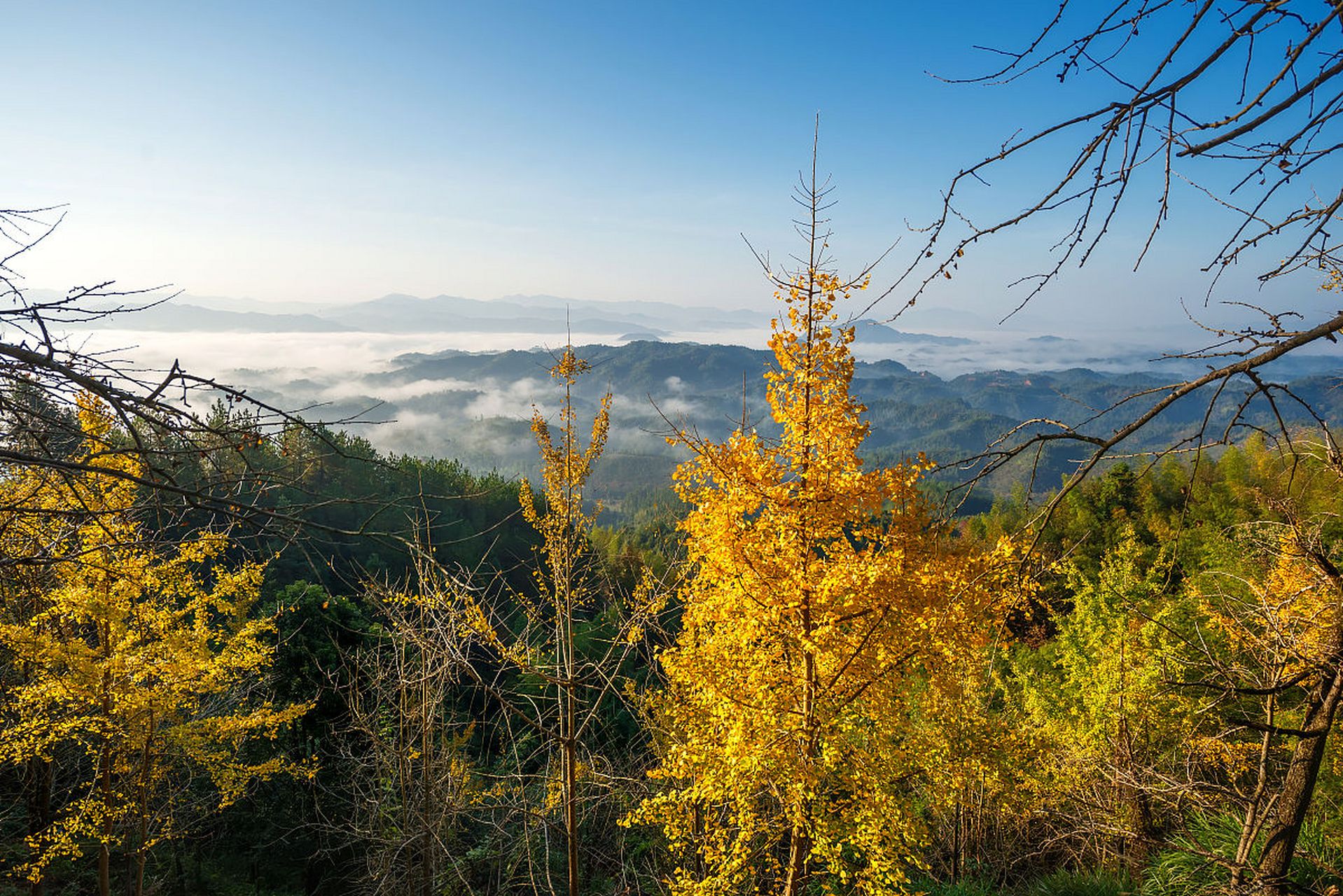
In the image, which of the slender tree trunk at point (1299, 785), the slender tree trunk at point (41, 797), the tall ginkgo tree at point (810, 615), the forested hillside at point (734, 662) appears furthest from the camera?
the slender tree trunk at point (41, 797)

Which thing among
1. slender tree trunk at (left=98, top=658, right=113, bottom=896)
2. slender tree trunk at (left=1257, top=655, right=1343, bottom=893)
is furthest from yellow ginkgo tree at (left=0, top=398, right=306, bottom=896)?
slender tree trunk at (left=1257, top=655, right=1343, bottom=893)

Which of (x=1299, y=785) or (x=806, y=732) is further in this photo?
(x=806, y=732)

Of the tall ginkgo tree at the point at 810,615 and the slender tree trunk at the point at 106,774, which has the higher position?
the tall ginkgo tree at the point at 810,615

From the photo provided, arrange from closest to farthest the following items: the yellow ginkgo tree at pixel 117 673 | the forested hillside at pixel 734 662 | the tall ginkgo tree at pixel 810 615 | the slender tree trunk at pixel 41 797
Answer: the forested hillside at pixel 734 662 → the tall ginkgo tree at pixel 810 615 → the yellow ginkgo tree at pixel 117 673 → the slender tree trunk at pixel 41 797

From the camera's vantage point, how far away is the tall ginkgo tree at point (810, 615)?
6109mm

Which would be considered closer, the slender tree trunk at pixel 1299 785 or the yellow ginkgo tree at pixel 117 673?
the slender tree trunk at pixel 1299 785

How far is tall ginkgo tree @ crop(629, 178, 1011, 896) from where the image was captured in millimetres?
6109

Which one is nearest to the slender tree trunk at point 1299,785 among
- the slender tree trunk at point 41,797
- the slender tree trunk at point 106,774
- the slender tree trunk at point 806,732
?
the slender tree trunk at point 806,732

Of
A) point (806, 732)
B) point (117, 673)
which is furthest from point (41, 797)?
point (806, 732)

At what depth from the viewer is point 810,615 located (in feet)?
21.2

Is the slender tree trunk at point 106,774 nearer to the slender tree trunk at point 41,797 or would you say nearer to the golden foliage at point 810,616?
the slender tree trunk at point 41,797

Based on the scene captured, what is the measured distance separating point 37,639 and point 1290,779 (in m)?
12.5

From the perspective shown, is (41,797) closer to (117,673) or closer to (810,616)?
(117,673)

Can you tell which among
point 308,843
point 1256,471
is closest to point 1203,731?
point 308,843
